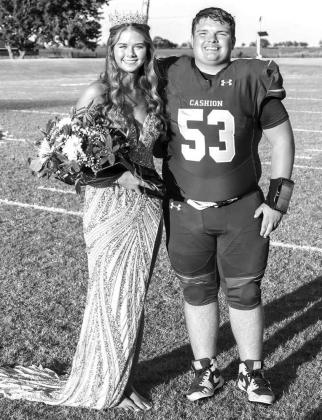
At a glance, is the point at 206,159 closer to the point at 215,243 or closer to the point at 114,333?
the point at 215,243

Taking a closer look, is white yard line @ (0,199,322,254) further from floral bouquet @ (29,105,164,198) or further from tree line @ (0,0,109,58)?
tree line @ (0,0,109,58)

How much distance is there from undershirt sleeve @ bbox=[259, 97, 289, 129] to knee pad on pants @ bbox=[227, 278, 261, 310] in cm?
73

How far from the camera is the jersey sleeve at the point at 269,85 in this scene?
9.60ft

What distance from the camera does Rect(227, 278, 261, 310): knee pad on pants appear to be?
3.18m

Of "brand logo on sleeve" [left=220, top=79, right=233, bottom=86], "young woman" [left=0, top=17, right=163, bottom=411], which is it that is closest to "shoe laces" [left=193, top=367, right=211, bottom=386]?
"young woman" [left=0, top=17, right=163, bottom=411]

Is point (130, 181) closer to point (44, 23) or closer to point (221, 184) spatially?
point (221, 184)

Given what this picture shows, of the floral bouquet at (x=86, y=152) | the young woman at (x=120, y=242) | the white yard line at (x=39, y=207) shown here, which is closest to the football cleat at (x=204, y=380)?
the young woman at (x=120, y=242)

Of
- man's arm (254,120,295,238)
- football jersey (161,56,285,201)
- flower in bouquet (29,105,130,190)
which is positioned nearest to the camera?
flower in bouquet (29,105,130,190)

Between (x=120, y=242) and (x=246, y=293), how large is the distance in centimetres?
66

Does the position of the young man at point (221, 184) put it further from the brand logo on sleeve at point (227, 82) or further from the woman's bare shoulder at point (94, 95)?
the woman's bare shoulder at point (94, 95)

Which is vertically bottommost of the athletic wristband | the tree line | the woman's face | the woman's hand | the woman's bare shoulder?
the tree line

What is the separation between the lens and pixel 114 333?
3.06 m

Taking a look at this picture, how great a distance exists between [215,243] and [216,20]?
103 cm

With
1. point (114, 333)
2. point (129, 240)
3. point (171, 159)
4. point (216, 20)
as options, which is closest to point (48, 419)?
point (114, 333)
